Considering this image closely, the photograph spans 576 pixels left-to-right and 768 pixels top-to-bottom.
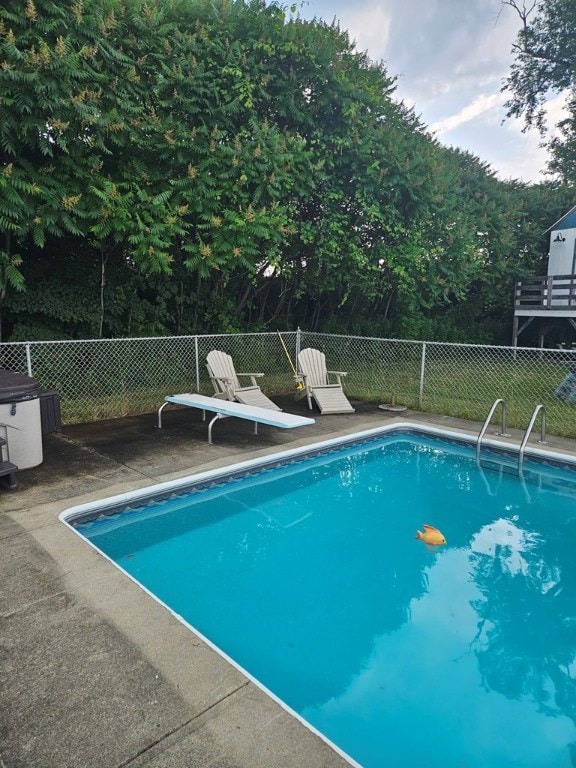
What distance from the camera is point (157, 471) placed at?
5.09m

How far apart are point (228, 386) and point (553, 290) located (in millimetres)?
13015

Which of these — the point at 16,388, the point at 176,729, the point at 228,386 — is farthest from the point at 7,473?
the point at 228,386

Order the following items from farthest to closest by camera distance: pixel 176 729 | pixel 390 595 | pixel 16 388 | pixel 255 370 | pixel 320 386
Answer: pixel 255 370 < pixel 320 386 < pixel 16 388 < pixel 390 595 < pixel 176 729

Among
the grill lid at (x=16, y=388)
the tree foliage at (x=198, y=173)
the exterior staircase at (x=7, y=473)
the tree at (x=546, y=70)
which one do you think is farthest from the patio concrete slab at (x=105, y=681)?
the tree at (x=546, y=70)

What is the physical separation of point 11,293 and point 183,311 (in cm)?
337

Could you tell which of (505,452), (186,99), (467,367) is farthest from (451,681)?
(467,367)

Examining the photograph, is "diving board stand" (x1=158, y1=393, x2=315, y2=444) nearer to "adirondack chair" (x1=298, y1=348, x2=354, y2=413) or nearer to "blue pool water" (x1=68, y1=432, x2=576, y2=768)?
"blue pool water" (x1=68, y1=432, x2=576, y2=768)

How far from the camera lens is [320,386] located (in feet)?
26.7

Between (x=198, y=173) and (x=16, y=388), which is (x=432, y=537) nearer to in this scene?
(x=16, y=388)

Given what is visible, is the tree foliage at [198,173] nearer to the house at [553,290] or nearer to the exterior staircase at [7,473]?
the exterior staircase at [7,473]

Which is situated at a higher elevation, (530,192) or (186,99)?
(530,192)

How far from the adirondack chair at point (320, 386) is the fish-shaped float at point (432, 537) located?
12.0 feet

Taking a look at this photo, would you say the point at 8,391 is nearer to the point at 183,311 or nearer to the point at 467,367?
the point at 183,311

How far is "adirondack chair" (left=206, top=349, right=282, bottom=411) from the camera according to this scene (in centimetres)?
721
